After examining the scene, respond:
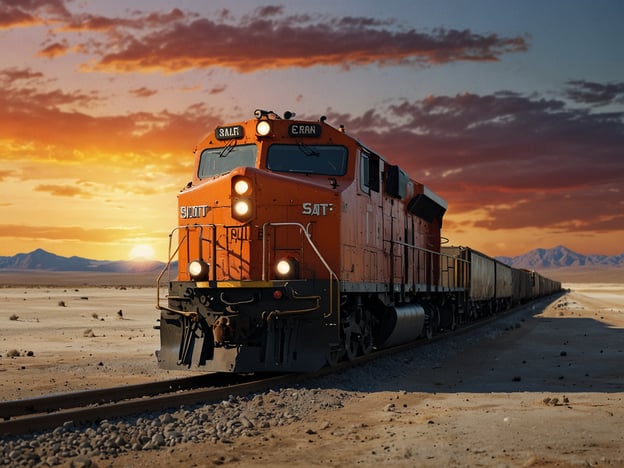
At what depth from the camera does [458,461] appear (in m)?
7.35

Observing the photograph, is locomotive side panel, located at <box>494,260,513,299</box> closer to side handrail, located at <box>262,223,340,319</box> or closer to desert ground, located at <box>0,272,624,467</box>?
desert ground, located at <box>0,272,624,467</box>

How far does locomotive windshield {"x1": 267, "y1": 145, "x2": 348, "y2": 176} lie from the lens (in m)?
13.4

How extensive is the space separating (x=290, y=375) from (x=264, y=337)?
0.91 metres

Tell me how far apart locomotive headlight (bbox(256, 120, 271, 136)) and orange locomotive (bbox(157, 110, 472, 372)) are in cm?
3

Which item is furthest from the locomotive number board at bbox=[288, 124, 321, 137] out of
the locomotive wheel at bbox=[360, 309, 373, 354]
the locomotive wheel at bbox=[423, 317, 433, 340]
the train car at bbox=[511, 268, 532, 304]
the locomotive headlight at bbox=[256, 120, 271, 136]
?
the train car at bbox=[511, 268, 532, 304]

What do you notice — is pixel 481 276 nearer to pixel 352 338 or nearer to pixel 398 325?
pixel 398 325

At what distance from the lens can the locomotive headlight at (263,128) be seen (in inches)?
528

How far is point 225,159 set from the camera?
13.9m

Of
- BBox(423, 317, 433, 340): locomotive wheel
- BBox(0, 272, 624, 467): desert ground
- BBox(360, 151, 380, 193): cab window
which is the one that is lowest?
BBox(0, 272, 624, 467): desert ground

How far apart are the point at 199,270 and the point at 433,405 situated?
4529mm

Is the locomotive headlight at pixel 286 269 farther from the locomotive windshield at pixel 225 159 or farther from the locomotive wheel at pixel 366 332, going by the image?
the locomotive wheel at pixel 366 332

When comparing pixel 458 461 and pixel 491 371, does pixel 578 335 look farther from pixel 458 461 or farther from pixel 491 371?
pixel 458 461

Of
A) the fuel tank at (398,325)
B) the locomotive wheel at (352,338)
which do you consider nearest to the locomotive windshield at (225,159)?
the locomotive wheel at (352,338)

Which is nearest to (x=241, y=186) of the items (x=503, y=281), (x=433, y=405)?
(x=433, y=405)
